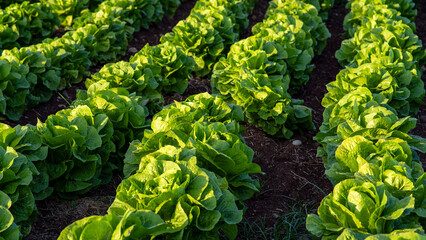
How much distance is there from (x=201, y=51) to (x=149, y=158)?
12.5 ft

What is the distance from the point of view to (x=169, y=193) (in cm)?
327

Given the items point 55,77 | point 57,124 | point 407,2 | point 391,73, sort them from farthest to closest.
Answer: point 407,2 → point 55,77 → point 391,73 → point 57,124

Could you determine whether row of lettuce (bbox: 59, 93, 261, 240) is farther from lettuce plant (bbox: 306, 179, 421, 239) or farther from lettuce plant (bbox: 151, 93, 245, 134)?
lettuce plant (bbox: 306, 179, 421, 239)

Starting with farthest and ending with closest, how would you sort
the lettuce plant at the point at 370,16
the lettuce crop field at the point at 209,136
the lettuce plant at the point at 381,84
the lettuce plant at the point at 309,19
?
the lettuce plant at the point at 309,19 < the lettuce plant at the point at 370,16 < the lettuce plant at the point at 381,84 < the lettuce crop field at the point at 209,136

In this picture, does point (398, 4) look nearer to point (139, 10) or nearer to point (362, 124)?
point (139, 10)

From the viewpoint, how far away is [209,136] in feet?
13.3

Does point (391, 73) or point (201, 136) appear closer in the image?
point (201, 136)

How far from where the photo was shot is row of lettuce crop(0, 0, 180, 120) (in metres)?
5.88

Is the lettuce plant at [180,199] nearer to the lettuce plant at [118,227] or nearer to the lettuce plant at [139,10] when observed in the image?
the lettuce plant at [118,227]

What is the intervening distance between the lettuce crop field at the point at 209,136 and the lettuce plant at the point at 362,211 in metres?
0.01

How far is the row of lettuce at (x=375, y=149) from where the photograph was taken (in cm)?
331

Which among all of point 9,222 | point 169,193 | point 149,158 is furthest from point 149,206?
point 9,222

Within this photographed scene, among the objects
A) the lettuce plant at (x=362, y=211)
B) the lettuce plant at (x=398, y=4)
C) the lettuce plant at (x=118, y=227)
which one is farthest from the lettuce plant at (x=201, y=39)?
the lettuce plant at (x=118, y=227)

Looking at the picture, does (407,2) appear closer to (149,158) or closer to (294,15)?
(294,15)
